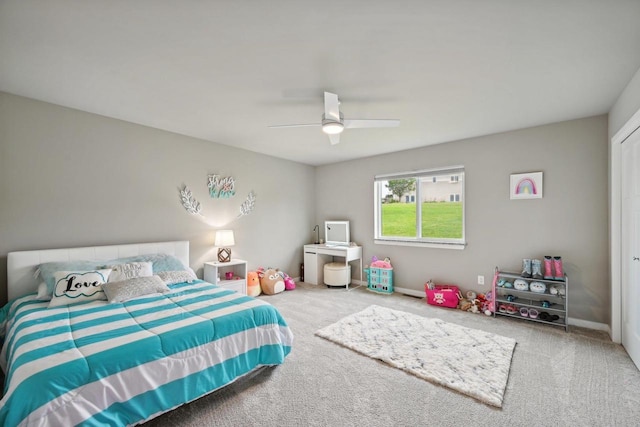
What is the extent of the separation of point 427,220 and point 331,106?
9.75ft

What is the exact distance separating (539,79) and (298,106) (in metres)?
2.14

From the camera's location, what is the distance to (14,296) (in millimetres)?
2631

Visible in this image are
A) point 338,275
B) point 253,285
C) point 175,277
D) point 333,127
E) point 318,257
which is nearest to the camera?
point 333,127

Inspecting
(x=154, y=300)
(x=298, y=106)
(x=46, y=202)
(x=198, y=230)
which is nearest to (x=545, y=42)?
(x=298, y=106)

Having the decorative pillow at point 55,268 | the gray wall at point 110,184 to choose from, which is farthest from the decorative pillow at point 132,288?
the gray wall at point 110,184

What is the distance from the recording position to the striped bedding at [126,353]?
140 cm

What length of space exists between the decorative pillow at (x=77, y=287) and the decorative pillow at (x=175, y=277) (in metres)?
0.54

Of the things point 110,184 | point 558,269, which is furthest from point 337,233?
point 110,184

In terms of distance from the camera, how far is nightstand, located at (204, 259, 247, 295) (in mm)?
3928

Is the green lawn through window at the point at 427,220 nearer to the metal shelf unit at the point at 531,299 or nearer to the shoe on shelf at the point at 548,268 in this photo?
the metal shelf unit at the point at 531,299

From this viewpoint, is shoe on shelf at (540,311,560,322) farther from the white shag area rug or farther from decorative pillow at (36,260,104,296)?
decorative pillow at (36,260,104,296)

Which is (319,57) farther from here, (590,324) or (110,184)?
(590,324)

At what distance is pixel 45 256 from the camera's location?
2783 millimetres

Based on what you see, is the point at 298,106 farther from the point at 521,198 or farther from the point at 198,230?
the point at 521,198
